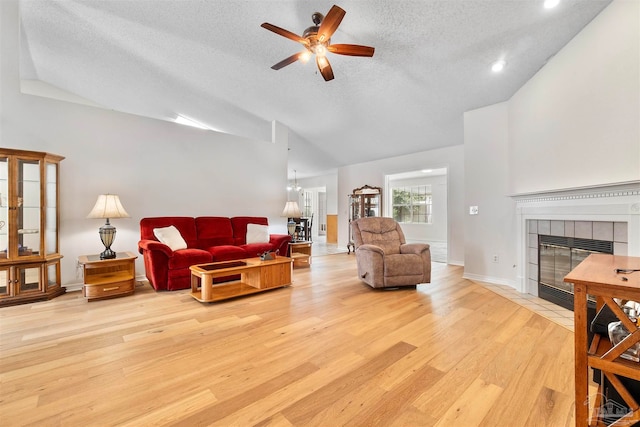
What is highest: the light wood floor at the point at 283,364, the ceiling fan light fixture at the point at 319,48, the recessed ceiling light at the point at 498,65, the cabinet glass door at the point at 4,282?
the recessed ceiling light at the point at 498,65

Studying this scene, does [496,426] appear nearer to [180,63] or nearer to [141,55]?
[180,63]

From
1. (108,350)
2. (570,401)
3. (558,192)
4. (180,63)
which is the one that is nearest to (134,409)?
(108,350)

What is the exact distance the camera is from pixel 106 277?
11.1 ft

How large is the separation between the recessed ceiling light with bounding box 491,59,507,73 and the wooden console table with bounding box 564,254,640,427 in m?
2.98

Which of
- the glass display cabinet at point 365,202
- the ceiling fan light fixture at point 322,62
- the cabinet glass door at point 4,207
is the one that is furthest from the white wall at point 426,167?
the cabinet glass door at point 4,207

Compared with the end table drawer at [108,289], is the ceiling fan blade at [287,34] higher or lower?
higher

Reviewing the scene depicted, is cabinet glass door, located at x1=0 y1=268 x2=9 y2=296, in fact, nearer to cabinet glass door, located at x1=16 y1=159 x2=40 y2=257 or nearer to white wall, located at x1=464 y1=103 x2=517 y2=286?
cabinet glass door, located at x1=16 y1=159 x2=40 y2=257

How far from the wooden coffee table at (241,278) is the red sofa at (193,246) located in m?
0.32

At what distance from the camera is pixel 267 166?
224 inches

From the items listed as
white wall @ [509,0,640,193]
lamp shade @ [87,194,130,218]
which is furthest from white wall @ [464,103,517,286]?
lamp shade @ [87,194,130,218]

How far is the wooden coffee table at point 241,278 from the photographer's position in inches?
119

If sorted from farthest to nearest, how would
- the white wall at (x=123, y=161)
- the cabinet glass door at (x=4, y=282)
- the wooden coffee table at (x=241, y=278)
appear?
1. the white wall at (x=123, y=161)
2. the wooden coffee table at (x=241, y=278)
3. the cabinet glass door at (x=4, y=282)

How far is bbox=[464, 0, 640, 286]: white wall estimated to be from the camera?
2119mm

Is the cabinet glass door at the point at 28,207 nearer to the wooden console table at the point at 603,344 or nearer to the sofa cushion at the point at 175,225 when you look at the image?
the sofa cushion at the point at 175,225
